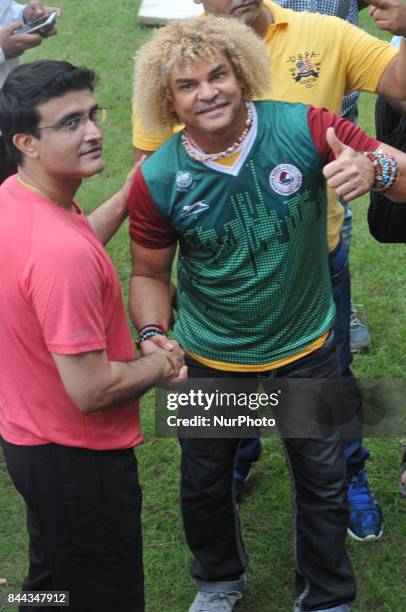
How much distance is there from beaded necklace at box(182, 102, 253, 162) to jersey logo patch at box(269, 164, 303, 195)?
0.48ft

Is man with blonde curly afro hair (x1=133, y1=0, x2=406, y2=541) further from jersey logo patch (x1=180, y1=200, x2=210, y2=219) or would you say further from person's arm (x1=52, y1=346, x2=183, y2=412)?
person's arm (x1=52, y1=346, x2=183, y2=412)

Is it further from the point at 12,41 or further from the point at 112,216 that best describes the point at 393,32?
the point at 12,41

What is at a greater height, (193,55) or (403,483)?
(193,55)

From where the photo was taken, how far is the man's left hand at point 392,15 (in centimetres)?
323

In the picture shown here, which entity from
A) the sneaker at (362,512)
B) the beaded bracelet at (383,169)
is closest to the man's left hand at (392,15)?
the beaded bracelet at (383,169)

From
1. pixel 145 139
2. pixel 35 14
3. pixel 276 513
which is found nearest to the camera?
pixel 145 139

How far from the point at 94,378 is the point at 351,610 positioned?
1.58 metres

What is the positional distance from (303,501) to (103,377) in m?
1.06

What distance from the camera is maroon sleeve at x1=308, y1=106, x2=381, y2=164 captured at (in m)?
2.97

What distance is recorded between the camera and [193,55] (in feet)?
9.72

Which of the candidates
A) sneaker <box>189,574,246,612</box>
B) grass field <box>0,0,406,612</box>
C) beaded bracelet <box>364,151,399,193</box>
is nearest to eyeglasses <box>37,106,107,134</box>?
beaded bracelet <box>364,151,399,193</box>

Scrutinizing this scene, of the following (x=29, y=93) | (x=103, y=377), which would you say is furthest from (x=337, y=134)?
(x=103, y=377)

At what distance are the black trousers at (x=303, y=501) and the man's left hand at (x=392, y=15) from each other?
107 cm

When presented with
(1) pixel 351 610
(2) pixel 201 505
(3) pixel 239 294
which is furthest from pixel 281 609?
(3) pixel 239 294
